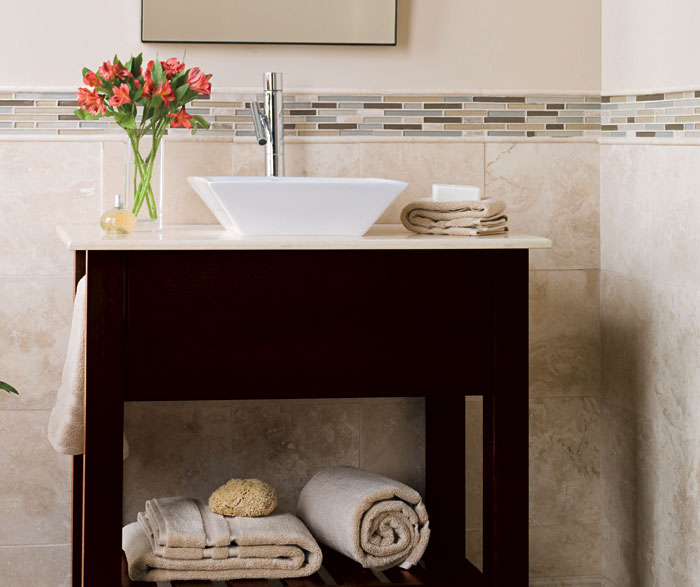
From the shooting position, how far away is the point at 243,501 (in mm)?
1893

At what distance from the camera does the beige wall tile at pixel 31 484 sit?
218cm

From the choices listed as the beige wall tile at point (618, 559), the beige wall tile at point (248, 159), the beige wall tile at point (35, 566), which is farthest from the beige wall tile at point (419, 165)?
the beige wall tile at point (35, 566)

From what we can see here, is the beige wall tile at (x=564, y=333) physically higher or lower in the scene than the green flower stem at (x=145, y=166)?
lower

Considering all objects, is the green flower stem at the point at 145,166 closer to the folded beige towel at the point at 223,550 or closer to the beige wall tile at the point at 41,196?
the beige wall tile at the point at 41,196

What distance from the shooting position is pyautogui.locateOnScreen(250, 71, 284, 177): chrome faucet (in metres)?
2.07

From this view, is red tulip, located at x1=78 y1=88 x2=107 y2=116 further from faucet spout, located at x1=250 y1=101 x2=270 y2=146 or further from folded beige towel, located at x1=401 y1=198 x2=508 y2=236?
folded beige towel, located at x1=401 y1=198 x2=508 y2=236

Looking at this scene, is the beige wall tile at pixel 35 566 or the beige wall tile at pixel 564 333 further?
the beige wall tile at pixel 564 333

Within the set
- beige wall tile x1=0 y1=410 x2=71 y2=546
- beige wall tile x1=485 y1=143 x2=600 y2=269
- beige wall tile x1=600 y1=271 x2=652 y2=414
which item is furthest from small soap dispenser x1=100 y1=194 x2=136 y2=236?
beige wall tile x1=600 y1=271 x2=652 y2=414

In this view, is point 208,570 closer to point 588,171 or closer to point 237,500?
point 237,500

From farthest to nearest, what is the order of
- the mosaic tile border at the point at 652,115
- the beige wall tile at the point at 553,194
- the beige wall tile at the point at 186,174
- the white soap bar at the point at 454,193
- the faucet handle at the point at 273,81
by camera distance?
1. the beige wall tile at the point at 553,194
2. the beige wall tile at the point at 186,174
3. the faucet handle at the point at 273,81
4. the mosaic tile border at the point at 652,115
5. the white soap bar at the point at 454,193

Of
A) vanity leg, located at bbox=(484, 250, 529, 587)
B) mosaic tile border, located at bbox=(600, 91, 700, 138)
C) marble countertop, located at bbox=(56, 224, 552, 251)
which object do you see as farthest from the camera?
mosaic tile border, located at bbox=(600, 91, 700, 138)

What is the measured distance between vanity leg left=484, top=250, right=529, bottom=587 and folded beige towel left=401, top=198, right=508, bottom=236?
89mm

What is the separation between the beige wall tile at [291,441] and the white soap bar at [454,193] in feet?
2.05

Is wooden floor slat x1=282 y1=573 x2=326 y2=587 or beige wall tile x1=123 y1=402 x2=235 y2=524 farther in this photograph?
beige wall tile x1=123 y1=402 x2=235 y2=524
